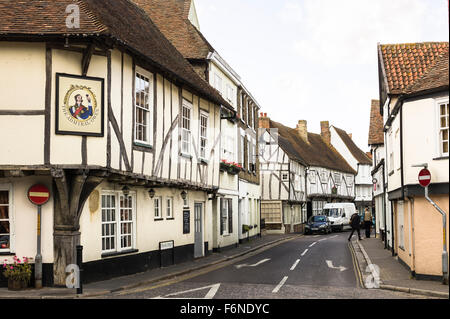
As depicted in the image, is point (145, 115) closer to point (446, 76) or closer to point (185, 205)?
point (185, 205)

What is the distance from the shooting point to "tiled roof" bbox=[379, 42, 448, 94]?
1895 cm

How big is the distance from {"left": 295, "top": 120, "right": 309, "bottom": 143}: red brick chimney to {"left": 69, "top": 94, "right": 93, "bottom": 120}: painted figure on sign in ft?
159

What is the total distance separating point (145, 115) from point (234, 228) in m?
13.2

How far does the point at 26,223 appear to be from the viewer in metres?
13.4

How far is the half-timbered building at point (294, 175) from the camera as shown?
46750 millimetres

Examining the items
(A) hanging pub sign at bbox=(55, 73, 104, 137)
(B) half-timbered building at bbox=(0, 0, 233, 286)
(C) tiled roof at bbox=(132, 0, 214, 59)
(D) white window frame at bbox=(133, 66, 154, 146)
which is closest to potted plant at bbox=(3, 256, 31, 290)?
(B) half-timbered building at bbox=(0, 0, 233, 286)

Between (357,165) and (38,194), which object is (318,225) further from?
(38,194)

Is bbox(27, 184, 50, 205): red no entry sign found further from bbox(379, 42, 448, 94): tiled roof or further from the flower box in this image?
the flower box

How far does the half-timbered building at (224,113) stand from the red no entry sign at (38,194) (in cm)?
1222

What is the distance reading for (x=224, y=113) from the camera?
26.6 m

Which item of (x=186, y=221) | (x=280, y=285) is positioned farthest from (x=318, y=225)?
(x=280, y=285)

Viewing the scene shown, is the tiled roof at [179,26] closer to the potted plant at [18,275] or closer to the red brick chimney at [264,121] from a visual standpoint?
the potted plant at [18,275]

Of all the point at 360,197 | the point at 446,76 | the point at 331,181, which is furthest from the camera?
the point at 360,197
